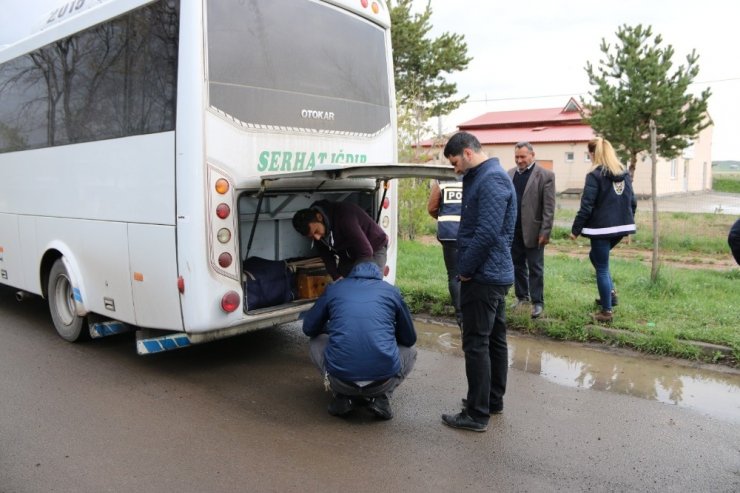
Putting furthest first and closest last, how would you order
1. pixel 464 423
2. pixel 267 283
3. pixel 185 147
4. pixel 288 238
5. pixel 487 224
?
pixel 288 238, pixel 267 283, pixel 185 147, pixel 464 423, pixel 487 224

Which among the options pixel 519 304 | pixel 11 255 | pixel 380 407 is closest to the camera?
pixel 380 407

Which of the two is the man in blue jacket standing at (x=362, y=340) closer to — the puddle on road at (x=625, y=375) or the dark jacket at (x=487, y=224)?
the dark jacket at (x=487, y=224)

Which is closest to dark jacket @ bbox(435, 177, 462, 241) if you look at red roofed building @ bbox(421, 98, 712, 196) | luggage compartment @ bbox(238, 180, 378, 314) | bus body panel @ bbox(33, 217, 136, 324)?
luggage compartment @ bbox(238, 180, 378, 314)

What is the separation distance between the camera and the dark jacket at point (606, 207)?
629cm

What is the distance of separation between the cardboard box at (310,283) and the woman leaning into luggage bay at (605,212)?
279 cm

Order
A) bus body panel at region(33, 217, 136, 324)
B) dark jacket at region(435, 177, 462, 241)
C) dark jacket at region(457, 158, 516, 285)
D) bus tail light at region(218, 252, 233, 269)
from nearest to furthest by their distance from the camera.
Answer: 1. dark jacket at region(457, 158, 516, 285)
2. bus tail light at region(218, 252, 233, 269)
3. bus body panel at region(33, 217, 136, 324)
4. dark jacket at region(435, 177, 462, 241)

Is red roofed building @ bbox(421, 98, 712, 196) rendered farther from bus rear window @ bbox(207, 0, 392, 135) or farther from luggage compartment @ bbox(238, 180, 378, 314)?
bus rear window @ bbox(207, 0, 392, 135)

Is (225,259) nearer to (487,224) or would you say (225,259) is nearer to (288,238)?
(288,238)

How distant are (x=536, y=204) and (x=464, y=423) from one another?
3194 mm

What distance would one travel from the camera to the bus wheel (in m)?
6.24

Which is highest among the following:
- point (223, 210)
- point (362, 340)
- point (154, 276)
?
point (223, 210)

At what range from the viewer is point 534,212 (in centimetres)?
664

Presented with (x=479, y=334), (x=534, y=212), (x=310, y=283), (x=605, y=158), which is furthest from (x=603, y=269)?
(x=310, y=283)

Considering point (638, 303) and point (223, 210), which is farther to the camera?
point (638, 303)
